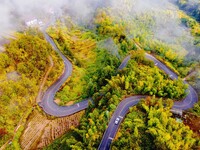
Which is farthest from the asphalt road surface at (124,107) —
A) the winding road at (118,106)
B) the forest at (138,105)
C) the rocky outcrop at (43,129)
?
the rocky outcrop at (43,129)

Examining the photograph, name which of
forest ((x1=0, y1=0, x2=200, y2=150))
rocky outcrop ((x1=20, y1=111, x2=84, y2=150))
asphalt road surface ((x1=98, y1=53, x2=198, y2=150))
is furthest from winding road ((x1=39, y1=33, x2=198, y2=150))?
rocky outcrop ((x1=20, y1=111, x2=84, y2=150))

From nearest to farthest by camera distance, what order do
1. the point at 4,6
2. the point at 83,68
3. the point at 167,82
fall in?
the point at 167,82
the point at 83,68
the point at 4,6

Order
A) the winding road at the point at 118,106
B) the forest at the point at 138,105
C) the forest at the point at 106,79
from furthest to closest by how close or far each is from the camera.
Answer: the winding road at the point at 118,106 → the forest at the point at 106,79 → the forest at the point at 138,105

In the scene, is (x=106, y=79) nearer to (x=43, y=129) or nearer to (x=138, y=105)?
(x=138, y=105)

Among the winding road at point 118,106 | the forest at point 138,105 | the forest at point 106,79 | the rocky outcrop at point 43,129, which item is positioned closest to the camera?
the forest at point 138,105

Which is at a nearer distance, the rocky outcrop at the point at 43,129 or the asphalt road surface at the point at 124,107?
the asphalt road surface at the point at 124,107

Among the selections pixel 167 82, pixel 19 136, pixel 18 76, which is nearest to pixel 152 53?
pixel 167 82

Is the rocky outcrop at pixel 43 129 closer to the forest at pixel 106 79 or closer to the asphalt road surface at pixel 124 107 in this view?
the forest at pixel 106 79

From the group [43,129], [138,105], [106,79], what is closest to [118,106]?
[138,105]

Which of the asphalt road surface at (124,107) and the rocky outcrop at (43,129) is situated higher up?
the asphalt road surface at (124,107)

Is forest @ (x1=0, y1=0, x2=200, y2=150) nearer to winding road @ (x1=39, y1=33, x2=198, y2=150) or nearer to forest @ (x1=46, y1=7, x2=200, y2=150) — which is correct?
forest @ (x1=46, y1=7, x2=200, y2=150)

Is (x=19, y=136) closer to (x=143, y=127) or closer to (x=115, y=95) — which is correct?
(x=115, y=95)
